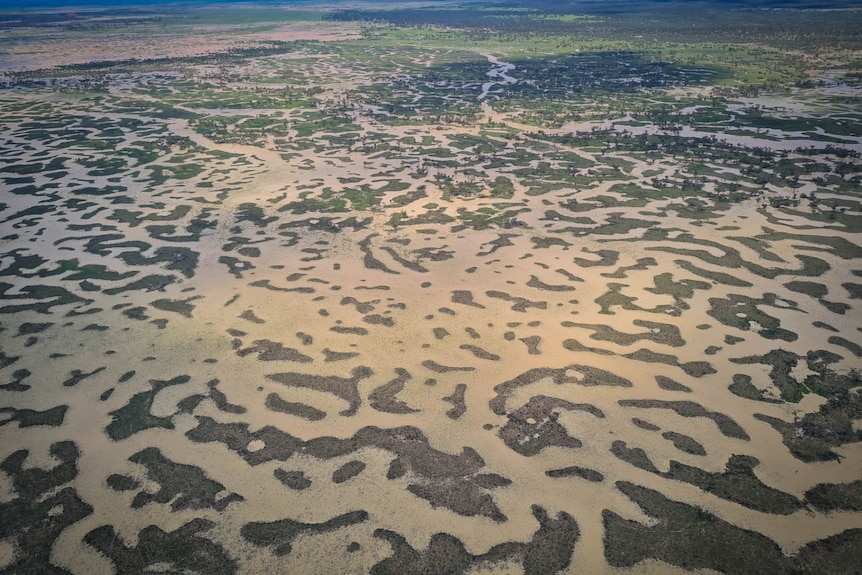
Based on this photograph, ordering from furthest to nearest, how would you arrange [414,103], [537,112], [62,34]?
[62,34]
[414,103]
[537,112]

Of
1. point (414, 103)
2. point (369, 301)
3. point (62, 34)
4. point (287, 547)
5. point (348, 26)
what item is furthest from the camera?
point (348, 26)

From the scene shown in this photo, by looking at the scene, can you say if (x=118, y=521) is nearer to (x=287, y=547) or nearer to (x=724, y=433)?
(x=287, y=547)

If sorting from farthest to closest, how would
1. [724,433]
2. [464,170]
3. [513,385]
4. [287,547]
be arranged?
[464,170], [513,385], [724,433], [287,547]

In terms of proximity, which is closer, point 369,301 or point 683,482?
point 683,482

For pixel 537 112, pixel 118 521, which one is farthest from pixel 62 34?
pixel 118 521

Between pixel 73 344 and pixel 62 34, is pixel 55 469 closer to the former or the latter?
pixel 73 344

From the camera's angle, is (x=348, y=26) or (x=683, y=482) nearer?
(x=683, y=482)

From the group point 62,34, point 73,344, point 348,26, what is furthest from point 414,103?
point 62,34

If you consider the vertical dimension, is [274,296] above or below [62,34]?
below

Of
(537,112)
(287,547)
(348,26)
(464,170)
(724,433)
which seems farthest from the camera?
(348,26)
